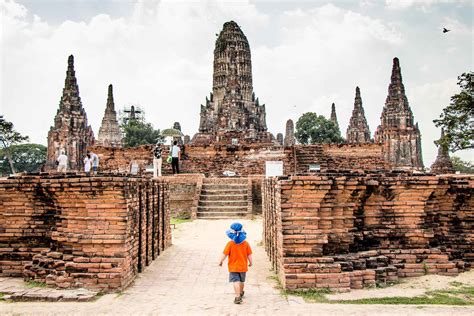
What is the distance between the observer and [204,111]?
5725 centimetres

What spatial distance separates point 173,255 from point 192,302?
3.89 metres

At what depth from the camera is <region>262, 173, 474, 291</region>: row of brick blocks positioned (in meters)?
6.83

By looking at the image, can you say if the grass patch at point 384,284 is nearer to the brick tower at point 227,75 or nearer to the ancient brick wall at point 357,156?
the ancient brick wall at point 357,156

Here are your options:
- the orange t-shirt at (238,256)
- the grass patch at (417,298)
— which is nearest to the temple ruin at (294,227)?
the grass patch at (417,298)

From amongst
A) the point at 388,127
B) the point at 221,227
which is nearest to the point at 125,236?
the point at 221,227

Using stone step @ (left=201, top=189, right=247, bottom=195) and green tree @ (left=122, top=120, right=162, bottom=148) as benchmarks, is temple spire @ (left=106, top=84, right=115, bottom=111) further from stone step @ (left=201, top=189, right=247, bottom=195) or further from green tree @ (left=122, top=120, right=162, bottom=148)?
stone step @ (left=201, top=189, right=247, bottom=195)

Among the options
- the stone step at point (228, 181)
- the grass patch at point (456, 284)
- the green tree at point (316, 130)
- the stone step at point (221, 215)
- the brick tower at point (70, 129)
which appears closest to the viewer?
the grass patch at point (456, 284)

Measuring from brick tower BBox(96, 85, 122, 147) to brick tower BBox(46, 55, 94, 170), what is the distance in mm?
16485

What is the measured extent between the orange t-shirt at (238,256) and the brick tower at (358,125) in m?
43.6

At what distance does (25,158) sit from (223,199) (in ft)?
166

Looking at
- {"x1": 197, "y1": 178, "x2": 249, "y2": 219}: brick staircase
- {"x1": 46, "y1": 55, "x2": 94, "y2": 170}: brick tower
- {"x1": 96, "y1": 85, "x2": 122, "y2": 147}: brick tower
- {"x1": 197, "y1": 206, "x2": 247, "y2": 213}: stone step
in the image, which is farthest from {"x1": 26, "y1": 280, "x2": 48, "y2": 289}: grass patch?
{"x1": 96, "y1": 85, "x2": 122, "y2": 147}: brick tower

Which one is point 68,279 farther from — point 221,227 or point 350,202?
point 221,227

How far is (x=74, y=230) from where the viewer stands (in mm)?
6977

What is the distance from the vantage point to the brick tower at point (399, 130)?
31.4 meters
